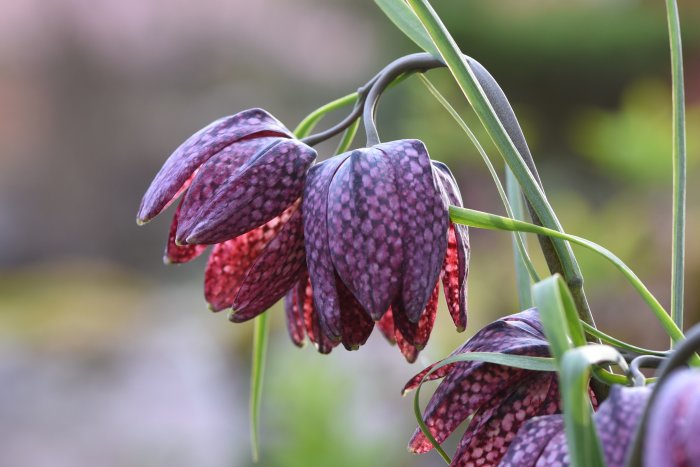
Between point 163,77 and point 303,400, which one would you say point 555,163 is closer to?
point 163,77

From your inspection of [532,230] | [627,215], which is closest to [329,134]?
[532,230]

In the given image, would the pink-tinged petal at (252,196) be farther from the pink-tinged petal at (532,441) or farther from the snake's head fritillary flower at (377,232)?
the pink-tinged petal at (532,441)

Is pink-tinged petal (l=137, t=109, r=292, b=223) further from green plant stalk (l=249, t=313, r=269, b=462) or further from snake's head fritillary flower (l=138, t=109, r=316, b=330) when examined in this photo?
green plant stalk (l=249, t=313, r=269, b=462)

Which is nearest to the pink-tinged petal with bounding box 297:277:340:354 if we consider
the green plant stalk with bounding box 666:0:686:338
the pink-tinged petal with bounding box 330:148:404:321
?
the pink-tinged petal with bounding box 330:148:404:321

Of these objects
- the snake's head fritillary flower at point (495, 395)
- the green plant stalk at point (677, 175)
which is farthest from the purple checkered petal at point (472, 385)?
the green plant stalk at point (677, 175)

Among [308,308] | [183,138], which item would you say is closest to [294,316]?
[308,308]

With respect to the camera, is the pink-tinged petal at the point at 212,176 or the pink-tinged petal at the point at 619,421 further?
the pink-tinged petal at the point at 212,176
